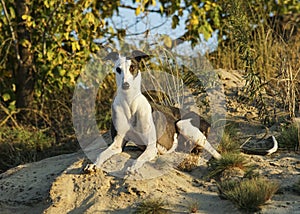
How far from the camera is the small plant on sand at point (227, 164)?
6.05 metres

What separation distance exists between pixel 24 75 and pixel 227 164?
5.23 metres

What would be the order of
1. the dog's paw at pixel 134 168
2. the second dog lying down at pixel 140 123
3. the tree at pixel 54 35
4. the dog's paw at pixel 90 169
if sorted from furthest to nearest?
the tree at pixel 54 35 → the dog's paw at pixel 90 169 → the dog's paw at pixel 134 168 → the second dog lying down at pixel 140 123

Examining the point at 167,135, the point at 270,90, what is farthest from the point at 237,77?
the point at 167,135

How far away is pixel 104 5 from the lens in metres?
10.3

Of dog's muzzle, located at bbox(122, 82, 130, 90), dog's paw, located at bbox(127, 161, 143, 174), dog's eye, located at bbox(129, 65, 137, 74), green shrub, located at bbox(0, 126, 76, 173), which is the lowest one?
green shrub, located at bbox(0, 126, 76, 173)

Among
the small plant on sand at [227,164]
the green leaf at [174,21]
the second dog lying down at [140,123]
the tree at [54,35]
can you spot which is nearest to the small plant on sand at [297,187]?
the small plant on sand at [227,164]

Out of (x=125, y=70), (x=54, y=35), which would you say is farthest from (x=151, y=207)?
A: (x=54, y=35)

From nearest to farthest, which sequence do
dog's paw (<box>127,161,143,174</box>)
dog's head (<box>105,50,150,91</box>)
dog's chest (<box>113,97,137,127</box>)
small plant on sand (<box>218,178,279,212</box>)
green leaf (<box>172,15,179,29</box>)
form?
1. small plant on sand (<box>218,178,279,212</box>)
2. dog's head (<box>105,50,150,91</box>)
3. dog's chest (<box>113,97,137,127</box>)
4. dog's paw (<box>127,161,143,174</box>)
5. green leaf (<box>172,15,179,29</box>)

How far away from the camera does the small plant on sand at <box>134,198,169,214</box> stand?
5195 mm

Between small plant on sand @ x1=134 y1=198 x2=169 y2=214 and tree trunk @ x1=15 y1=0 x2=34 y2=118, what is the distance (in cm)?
509

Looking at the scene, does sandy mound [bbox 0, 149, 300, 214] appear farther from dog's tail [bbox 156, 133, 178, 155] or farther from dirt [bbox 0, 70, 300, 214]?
dog's tail [bbox 156, 133, 178, 155]

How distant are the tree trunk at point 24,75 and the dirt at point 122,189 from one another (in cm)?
337

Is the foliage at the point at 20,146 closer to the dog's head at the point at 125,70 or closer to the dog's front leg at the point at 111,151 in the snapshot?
the dog's front leg at the point at 111,151

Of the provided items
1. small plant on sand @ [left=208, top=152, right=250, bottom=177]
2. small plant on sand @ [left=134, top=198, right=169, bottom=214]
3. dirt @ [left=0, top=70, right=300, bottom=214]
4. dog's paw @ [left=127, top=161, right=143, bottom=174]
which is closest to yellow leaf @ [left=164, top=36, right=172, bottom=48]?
dirt @ [left=0, top=70, right=300, bottom=214]
